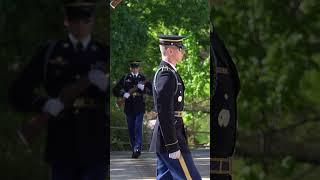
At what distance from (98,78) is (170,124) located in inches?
77.8

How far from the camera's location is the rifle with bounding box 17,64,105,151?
3.25 metres

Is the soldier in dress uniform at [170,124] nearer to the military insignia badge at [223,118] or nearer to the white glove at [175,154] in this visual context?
the white glove at [175,154]

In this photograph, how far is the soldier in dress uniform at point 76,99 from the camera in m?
3.24

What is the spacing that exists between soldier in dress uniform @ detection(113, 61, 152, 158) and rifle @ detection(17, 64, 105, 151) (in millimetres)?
4982

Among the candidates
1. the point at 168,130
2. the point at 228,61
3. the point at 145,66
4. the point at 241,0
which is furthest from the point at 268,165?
the point at 145,66

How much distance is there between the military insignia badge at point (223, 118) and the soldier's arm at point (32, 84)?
Answer: 0.91 meters

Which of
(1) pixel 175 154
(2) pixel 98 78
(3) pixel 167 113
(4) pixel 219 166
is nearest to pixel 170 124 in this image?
(3) pixel 167 113

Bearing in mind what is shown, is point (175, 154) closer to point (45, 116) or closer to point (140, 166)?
point (45, 116)

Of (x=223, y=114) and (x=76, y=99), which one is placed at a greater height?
(x=76, y=99)

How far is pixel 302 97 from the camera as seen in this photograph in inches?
148

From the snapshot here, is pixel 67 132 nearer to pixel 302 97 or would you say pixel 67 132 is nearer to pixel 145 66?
pixel 302 97

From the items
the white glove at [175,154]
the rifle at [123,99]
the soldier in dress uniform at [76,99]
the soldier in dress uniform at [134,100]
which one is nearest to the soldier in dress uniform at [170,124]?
the white glove at [175,154]

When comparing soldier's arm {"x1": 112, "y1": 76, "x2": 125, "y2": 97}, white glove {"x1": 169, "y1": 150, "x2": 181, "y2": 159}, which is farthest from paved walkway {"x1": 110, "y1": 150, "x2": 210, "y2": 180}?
white glove {"x1": 169, "y1": 150, "x2": 181, "y2": 159}

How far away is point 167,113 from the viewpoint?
205 inches
